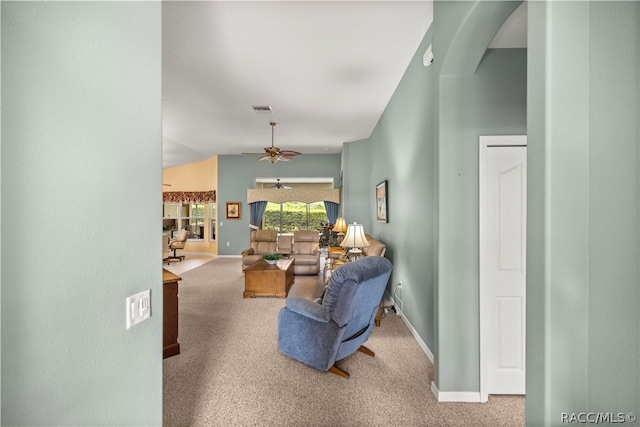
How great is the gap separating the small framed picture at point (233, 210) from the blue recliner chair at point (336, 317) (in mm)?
6706

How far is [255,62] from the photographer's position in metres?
3.41

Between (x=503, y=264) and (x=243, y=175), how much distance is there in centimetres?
797

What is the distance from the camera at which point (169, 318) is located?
9.22 ft

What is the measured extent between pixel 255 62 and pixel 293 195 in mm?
5728

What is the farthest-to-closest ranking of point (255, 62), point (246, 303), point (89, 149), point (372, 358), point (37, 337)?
1. point (246, 303)
2. point (255, 62)
3. point (372, 358)
4. point (89, 149)
5. point (37, 337)

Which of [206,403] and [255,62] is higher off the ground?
[255,62]

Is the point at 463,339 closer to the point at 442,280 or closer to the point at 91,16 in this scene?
the point at 442,280

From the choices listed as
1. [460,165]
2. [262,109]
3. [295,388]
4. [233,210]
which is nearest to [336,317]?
[295,388]

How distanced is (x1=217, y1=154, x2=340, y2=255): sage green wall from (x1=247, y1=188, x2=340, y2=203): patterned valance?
1.09 ft

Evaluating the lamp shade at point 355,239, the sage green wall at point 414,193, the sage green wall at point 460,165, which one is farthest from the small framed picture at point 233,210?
the sage green wall at point 460,165

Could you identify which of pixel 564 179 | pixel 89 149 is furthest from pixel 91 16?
pixel 564 179

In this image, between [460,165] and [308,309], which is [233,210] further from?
[460,165]

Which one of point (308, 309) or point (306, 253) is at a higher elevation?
point (308, 309)

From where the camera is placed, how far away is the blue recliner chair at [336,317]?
7.54ft
